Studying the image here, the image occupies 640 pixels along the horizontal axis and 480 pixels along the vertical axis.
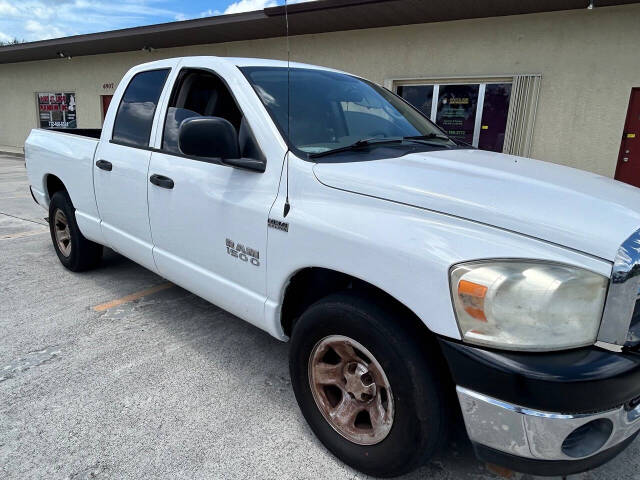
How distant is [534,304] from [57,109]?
884 inches

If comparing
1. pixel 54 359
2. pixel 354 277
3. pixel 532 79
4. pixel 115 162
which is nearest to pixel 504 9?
pixel 532 79

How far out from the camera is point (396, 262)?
5.66 feet

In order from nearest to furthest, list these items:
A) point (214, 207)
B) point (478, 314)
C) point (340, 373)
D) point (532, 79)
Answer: point (478, 314) → point (340, 373) → point (214, 207) → point (532, 79)

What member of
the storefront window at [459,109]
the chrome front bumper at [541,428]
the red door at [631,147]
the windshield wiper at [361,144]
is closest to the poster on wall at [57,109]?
the storefront window at [459,109]

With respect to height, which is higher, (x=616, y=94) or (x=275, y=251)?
(x=616, y=94)

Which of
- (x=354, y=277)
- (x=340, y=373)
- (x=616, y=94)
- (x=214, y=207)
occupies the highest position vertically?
(x=616, y=94)

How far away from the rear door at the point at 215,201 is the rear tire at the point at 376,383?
0.47m

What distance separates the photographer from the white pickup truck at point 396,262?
1.50 m

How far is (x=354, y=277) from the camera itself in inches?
77.0

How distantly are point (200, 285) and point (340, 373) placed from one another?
1.17 metres

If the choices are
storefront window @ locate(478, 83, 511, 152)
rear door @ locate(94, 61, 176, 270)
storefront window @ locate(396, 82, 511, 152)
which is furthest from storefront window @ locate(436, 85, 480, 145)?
rear door @ locate(94, 61, 176, 270)

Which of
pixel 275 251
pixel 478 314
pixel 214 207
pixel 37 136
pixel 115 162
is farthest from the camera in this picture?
pixel 37 136

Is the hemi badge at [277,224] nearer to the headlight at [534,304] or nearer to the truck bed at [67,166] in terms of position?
the headlight at [534,304]

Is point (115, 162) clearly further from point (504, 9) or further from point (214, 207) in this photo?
point (504, 9)
